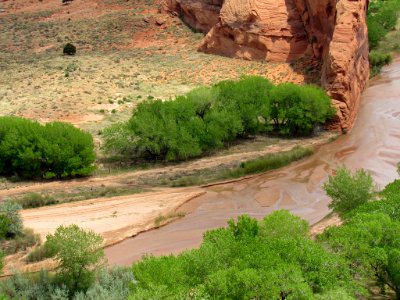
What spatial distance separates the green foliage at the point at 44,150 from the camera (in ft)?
117

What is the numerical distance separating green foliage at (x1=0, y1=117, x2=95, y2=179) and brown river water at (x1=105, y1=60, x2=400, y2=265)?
803cm

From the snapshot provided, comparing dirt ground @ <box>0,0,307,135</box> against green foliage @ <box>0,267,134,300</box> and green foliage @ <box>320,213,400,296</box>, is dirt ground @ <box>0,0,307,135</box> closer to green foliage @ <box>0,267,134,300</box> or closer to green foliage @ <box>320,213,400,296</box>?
green foliage @ <box>0,267,134,300</box>

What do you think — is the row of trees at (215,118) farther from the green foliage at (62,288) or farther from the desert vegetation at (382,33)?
the desert vegetation at (382,33)

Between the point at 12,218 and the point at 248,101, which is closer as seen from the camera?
the point at 12,218

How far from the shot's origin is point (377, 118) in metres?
48.0

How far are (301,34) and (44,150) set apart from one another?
98.1 feet

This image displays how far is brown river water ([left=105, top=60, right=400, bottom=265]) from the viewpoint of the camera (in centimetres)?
2919

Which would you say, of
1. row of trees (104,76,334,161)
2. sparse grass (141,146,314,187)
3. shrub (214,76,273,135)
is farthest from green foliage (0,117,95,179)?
shrub (214,76,273,135)

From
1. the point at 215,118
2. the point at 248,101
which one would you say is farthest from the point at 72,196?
the point at 248,101

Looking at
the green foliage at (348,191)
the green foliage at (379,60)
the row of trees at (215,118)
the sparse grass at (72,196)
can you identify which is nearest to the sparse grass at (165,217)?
the sparse grass at (72,196)

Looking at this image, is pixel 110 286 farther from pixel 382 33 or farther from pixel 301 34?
pixel 382 33

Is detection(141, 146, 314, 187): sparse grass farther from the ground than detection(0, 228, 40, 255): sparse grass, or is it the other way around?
detection(0, 228, 40, 255): sparse grass

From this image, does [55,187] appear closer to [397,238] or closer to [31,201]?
[31,201]

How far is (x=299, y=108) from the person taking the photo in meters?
43.4
